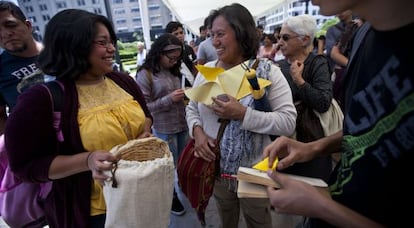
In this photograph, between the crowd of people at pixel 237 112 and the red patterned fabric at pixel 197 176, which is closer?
the crowd of people at pixel 237 112

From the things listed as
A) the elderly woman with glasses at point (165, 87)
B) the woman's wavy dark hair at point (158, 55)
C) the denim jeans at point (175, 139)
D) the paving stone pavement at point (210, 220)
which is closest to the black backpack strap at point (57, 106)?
the elderly woman with glasses at point (165, 87)

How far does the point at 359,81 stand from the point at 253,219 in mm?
1338

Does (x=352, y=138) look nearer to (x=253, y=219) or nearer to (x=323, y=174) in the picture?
(x=253, y=219)

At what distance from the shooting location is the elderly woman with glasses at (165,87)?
2529 mm

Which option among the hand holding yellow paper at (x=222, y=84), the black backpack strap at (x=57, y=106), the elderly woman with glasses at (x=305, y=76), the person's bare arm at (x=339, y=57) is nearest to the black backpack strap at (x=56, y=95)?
the black backpack strap at (x=57, y=106)

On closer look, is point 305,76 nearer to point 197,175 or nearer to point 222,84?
point 222,84

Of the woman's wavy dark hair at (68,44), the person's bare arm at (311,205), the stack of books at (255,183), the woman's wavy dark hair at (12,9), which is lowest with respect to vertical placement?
the stack of books at (255,183)

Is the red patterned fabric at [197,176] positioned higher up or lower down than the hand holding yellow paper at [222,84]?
lower down

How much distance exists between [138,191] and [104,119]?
44cm

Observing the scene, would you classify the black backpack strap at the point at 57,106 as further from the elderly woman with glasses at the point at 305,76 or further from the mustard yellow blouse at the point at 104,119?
the elderly woman with glasses at the point at 305,76

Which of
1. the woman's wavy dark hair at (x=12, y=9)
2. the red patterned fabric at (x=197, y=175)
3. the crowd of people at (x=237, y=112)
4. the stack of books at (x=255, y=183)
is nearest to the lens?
the crowd of people at (x=237, y=112)

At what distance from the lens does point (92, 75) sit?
1379mm

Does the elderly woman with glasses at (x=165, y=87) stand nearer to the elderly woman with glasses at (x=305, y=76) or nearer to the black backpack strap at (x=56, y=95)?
the elderly woman with glasses at (x=305, y=76)

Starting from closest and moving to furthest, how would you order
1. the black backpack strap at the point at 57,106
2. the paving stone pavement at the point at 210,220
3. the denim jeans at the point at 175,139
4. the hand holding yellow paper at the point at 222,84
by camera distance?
the black backpack strap at the point at 57,106 < the hand holding yellow paper at the point at 222,84 < the paving stone pavement at the point at 210,220 < the denim jeans at the point at 175,139
